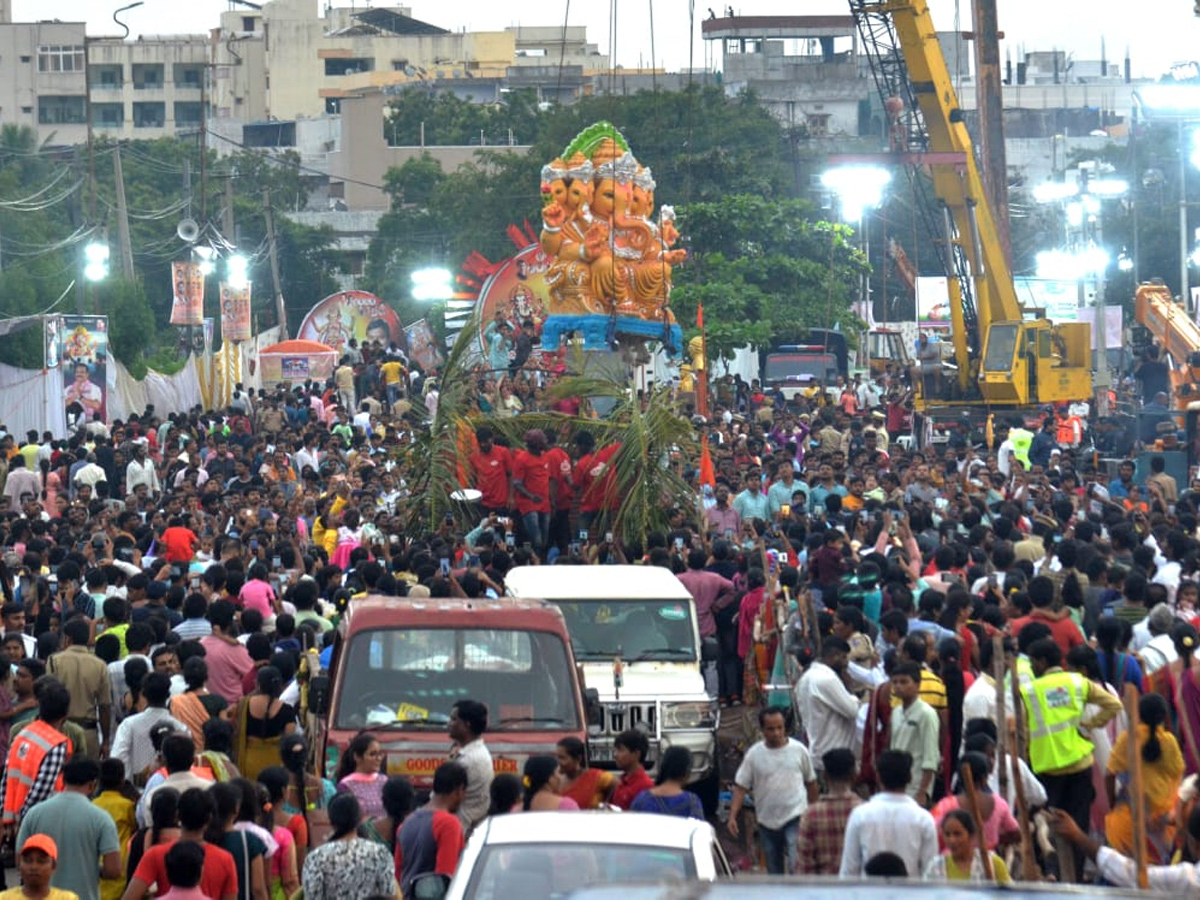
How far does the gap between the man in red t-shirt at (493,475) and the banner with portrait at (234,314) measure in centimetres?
2385

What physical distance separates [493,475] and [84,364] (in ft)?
51.4

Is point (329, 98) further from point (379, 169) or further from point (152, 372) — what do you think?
point (152, 372)

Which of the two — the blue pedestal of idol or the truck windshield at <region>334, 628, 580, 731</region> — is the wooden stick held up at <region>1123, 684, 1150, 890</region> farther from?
the blue pedestal of idol

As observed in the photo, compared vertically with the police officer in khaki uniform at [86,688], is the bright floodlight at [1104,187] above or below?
above

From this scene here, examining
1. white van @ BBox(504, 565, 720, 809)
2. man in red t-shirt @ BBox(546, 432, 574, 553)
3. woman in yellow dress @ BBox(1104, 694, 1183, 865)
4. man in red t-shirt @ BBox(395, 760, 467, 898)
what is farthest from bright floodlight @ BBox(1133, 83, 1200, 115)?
man in red t-shirt @ BBox(395, 760, 467, 898)

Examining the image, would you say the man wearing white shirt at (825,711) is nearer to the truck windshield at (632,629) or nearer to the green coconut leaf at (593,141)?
the truck windshield at (632,629)

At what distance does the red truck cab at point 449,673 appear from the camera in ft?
35.5

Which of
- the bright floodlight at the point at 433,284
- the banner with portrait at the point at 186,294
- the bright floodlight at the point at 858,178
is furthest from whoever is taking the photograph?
the bright floodlight at the point at 433,284

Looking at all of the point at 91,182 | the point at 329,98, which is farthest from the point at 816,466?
the point at 329,98

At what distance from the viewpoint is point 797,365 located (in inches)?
1948

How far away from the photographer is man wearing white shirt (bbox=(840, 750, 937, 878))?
8359 millimetres

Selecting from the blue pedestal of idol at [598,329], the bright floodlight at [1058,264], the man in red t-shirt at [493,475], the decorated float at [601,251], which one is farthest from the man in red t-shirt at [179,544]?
the bright floodlight at [1058,264]

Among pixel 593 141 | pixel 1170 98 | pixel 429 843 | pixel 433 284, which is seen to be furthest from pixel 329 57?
pixel 429 843

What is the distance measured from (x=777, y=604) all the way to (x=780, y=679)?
0.64m
